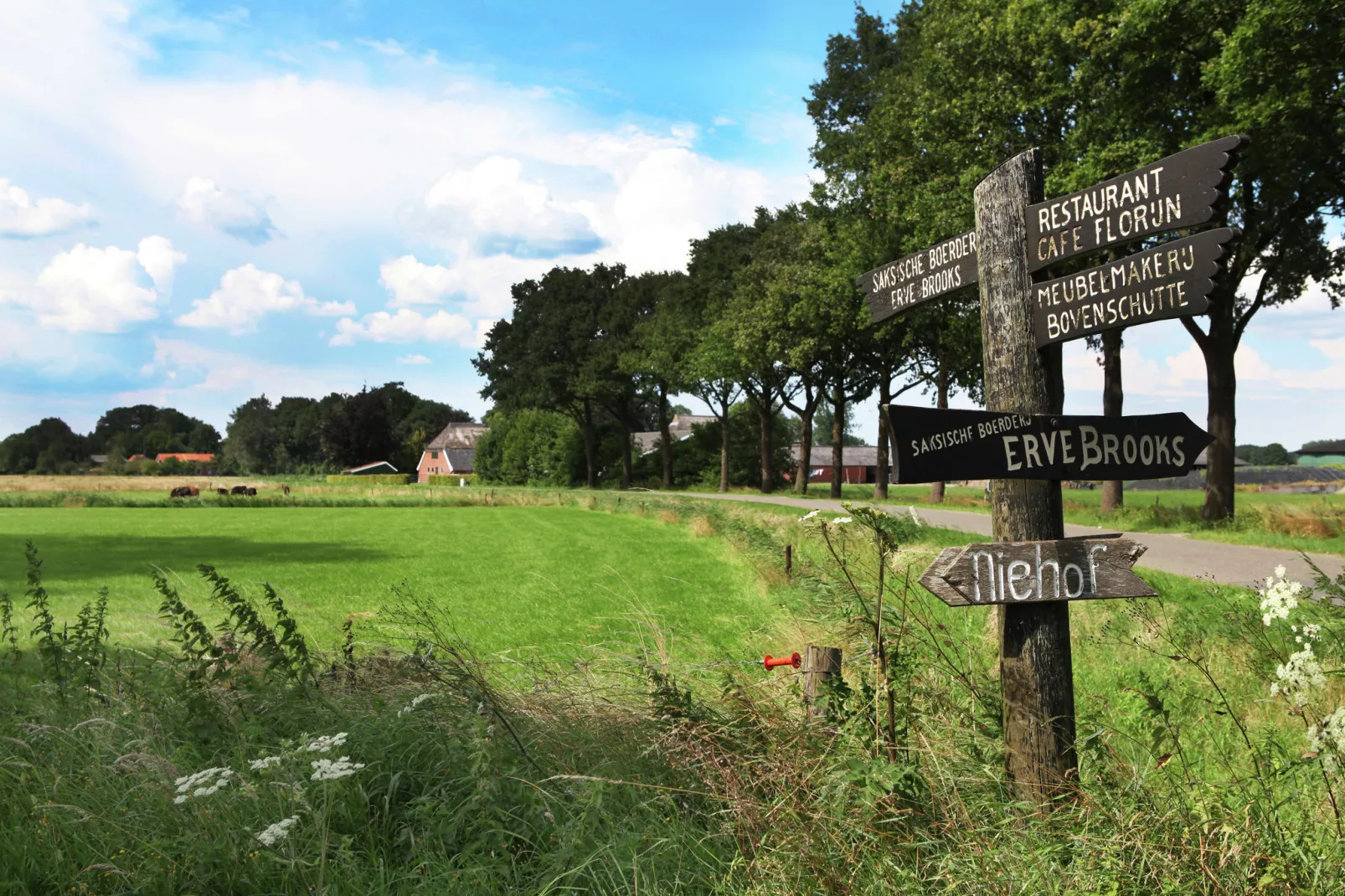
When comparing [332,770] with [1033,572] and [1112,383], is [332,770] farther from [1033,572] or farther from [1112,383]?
[1112,383]

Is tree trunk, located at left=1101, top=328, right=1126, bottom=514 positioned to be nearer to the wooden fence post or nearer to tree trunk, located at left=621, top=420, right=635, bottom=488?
the wooden fence post

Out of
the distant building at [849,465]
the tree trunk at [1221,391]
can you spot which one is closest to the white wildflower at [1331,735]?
the tree trunk at [1221,391]

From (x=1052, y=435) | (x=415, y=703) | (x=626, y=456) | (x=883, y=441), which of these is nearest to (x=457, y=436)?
(x=626, y=456)

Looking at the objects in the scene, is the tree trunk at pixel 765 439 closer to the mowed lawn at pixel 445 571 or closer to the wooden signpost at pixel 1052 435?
the mowed lawn at pixel 445 571

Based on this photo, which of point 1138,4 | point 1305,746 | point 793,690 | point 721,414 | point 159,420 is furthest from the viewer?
point 159,420

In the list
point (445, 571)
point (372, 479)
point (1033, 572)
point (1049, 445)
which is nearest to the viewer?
point (1033, 572)

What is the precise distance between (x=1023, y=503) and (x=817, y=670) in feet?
4.12

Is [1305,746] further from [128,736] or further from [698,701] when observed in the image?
[128,736]

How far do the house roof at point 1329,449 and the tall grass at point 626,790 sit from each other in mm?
145555

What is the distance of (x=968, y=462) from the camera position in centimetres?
385

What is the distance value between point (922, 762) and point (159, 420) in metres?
196

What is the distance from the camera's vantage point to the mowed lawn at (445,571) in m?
→ 11.7

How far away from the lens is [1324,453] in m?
126

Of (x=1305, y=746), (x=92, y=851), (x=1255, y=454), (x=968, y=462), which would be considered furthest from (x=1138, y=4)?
(x=1255, y=454)
